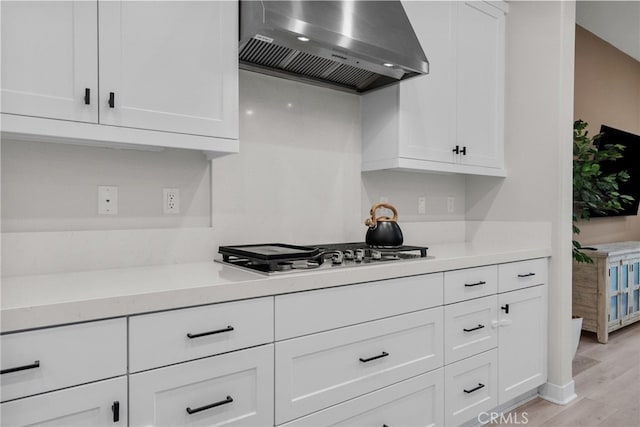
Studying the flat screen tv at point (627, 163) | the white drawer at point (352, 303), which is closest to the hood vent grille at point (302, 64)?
the white drawer at point (352, 303)

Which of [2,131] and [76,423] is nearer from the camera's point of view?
[76,423]

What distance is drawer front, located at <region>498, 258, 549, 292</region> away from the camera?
7.24 feet

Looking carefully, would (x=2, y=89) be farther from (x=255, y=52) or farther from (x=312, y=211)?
(x=312, y=211)

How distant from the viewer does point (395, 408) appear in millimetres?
1730

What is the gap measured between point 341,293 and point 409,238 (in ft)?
4.07

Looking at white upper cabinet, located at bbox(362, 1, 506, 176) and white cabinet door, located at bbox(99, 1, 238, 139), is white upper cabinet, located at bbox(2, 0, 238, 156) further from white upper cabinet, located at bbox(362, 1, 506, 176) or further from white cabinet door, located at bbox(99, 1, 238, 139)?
white upper cabinet, located at bbox(362, 1, 506, 176)

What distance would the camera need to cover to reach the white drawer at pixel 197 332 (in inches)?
45.0

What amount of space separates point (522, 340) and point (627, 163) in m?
3.50

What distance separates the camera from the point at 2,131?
1.20 meters

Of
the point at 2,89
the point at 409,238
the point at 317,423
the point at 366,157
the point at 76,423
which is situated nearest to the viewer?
the point at 76,423

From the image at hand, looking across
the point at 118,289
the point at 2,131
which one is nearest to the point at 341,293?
the point at 118,289

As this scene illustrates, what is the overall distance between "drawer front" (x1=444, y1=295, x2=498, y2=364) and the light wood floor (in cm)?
59

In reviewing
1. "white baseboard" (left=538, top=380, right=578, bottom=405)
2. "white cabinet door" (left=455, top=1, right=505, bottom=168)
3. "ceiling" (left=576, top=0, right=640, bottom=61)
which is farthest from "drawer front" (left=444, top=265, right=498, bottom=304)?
"ceiling" (left=576, top=0, right=640, bottom=61)

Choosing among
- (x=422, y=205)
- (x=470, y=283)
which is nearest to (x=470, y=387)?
(x=470, y=283)
